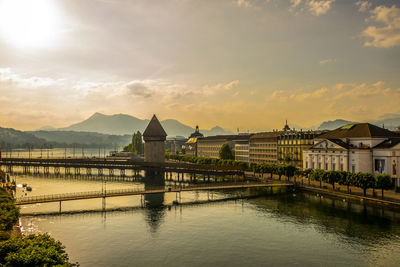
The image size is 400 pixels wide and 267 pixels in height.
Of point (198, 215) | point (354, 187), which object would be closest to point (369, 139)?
point (354, 187)

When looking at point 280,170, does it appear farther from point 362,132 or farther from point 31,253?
point 31,253

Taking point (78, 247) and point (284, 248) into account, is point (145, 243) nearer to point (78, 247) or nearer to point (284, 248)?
point (78, 247)

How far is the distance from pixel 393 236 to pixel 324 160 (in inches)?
2042

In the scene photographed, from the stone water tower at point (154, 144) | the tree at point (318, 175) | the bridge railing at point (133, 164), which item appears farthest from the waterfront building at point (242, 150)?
the tree at point (318, 175)

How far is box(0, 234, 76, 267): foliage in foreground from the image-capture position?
30656 mm

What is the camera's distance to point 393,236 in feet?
177

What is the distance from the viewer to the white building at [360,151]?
287ft

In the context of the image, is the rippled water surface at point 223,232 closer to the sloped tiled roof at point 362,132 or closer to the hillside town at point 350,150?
the hillside town at point 350,150

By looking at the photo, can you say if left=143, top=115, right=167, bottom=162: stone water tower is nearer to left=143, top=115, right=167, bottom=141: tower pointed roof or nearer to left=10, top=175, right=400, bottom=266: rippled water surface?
left=143, top=115, right=167, bottom=141: tower pointed roof

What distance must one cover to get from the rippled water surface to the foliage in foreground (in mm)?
11494

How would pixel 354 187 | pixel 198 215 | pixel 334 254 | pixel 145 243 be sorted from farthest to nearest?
pixel 354 187
pixel 198 215
pixel 145 243
pixel 334 254

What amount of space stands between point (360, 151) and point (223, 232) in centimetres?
5597

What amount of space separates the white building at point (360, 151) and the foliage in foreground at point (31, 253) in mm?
81804

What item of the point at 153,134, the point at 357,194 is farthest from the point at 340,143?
the point at 153,134
